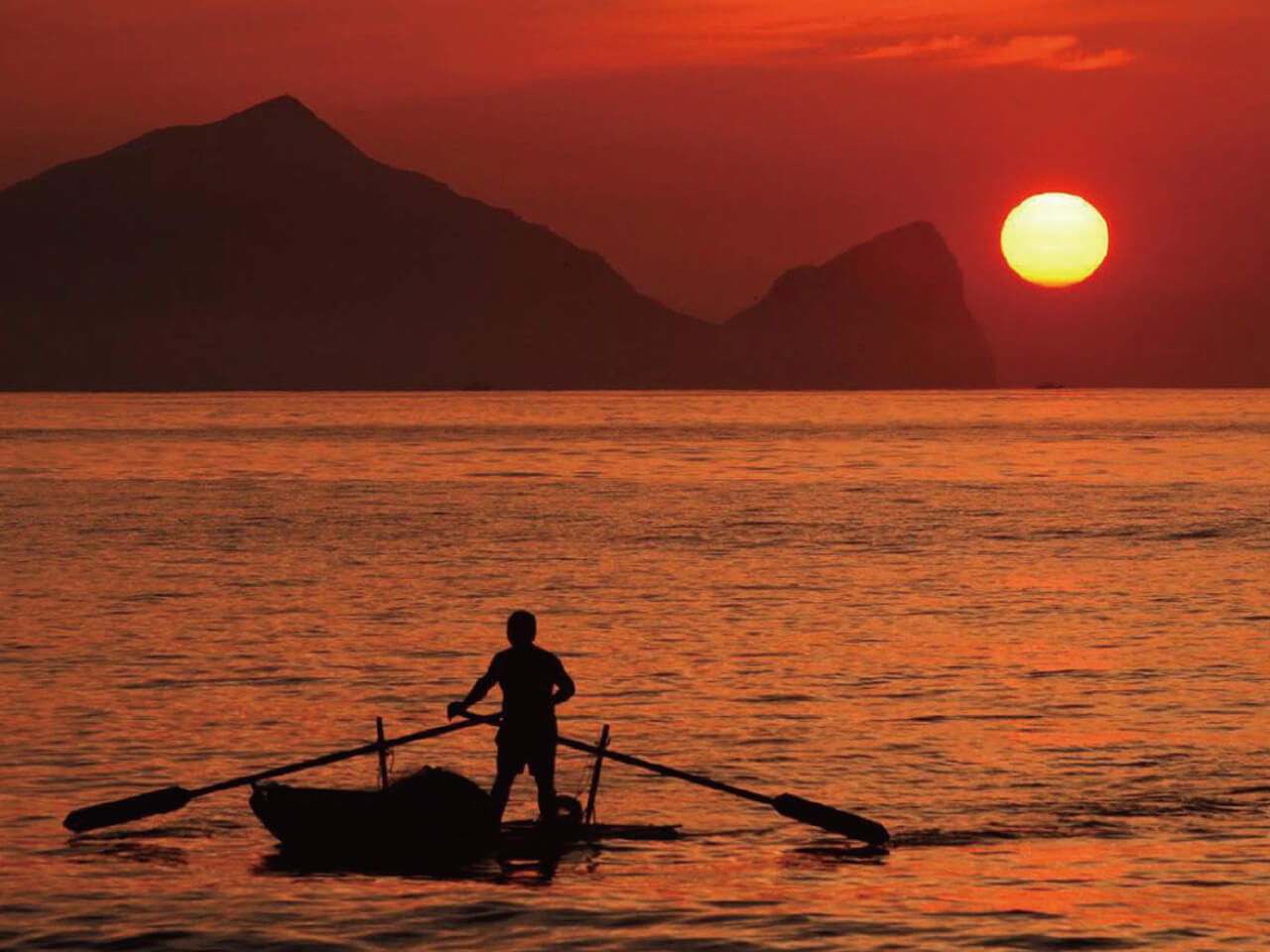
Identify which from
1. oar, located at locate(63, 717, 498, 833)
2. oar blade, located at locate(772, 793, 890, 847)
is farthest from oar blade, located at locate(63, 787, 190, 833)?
oar blade, located at locate(772, 793, 890, 847)

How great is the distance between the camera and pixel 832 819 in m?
21.7

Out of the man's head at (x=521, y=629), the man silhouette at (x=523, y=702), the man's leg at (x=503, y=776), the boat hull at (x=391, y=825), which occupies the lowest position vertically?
the boat hull at (x=391, y=825)

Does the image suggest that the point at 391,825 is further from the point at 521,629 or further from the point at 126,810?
the point at 126,810

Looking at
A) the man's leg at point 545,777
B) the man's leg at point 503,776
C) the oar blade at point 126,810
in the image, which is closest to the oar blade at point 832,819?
the man's leg at point 545,777

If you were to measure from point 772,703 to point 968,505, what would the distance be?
62.8 meters

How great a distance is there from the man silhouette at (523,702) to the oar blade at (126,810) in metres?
3.09

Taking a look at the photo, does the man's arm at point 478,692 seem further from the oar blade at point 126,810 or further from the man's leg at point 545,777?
the oar blade at point 126,810

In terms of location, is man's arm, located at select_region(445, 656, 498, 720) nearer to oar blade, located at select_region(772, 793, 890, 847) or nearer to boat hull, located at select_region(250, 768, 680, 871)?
boat hull, located at select_region(250, 768, 680, 871)

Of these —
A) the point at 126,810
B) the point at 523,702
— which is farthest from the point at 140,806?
the point at 523,702

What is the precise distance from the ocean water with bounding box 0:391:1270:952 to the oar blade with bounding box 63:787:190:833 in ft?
1.19

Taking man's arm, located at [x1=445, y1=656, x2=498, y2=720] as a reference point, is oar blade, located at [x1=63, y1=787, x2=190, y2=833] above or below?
below

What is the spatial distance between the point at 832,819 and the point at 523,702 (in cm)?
334

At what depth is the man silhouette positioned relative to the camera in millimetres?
21328

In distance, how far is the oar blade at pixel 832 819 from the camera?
21719 millimetres
